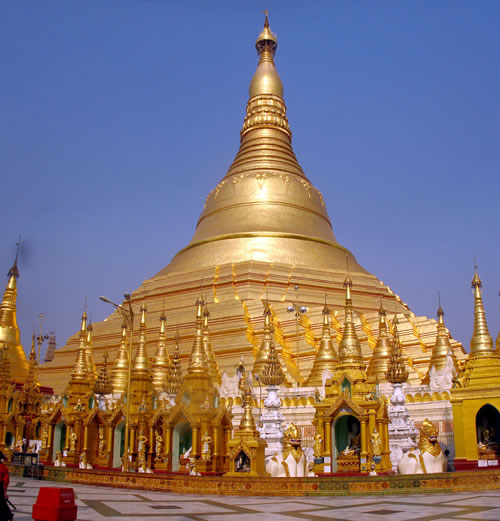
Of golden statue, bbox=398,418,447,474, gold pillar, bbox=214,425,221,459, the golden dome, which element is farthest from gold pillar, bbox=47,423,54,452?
the golden dome

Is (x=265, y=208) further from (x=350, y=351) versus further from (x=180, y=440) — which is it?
(x=180, y=440)

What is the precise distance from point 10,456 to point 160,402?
5971 millimetres

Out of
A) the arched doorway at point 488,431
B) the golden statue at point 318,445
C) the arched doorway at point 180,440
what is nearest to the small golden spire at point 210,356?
the arched doorway at point 180,440

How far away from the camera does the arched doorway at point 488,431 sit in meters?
16.0

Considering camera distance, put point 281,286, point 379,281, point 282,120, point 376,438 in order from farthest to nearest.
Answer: point 282,120
point 379,281
point 281,286
point 376,438

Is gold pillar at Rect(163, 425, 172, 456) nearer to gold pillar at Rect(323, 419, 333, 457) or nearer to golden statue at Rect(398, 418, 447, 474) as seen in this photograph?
gold pillar at Rect(323, 419, 333, 457)

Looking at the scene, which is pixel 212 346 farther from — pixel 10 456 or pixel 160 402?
pixel 10 456

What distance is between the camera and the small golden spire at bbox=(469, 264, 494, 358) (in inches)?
676

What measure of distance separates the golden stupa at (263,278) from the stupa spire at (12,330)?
4.07 ft

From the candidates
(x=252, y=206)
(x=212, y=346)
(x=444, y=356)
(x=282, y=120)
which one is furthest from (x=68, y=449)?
(x=282, y=120)

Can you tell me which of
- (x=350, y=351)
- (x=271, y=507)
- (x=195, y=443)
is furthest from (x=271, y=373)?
(x=271, y=507)

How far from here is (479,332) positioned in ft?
58.2

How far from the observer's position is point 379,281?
117 feet

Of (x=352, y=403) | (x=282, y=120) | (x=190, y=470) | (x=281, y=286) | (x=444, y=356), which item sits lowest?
(x=190, y=470)
